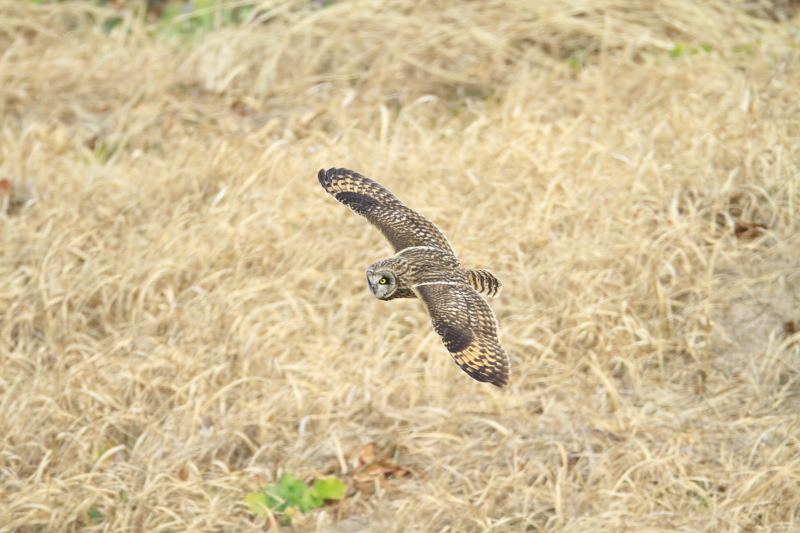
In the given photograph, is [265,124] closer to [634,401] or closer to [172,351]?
[172,351]

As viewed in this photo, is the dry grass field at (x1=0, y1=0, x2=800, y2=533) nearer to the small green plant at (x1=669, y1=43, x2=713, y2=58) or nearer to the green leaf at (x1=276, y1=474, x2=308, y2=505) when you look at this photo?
the green leaf at (x1=276, y1=474, x2=308, y2=505)

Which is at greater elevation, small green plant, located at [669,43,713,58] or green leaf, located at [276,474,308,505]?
small green plant, located at [669,43,713,58]

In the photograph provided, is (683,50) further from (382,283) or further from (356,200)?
(382,283)

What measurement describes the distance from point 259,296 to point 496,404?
1406mm

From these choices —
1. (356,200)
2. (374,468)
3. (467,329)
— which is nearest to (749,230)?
(374,468)

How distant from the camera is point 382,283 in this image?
185 centimetres

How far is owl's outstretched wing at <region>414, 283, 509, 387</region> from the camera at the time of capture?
75.2 inches

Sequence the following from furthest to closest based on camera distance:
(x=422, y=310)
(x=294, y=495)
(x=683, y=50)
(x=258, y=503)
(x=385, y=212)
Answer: (x=683, y=50)
(x=422, y=310)
(x=294, y=495)
(x=258, y=503)
(x=385, y=212)

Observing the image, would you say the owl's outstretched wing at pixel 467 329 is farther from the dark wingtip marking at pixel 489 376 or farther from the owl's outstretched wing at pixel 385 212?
the owl's outstretched wing at pixel 385 212

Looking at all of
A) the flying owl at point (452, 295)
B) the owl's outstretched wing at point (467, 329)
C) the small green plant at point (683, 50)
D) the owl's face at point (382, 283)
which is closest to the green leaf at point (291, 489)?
the flying owl at point (452, 295)

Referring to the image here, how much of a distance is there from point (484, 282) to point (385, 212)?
1.34ft

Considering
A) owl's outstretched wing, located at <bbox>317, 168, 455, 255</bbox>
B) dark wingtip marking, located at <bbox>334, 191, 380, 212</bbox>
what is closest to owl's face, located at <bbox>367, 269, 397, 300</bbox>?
owl's outstretched wing, located at <bbox>317, 168, 455, 255</bbox>

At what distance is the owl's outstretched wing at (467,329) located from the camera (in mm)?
1910

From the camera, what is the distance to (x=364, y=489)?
3.99m
